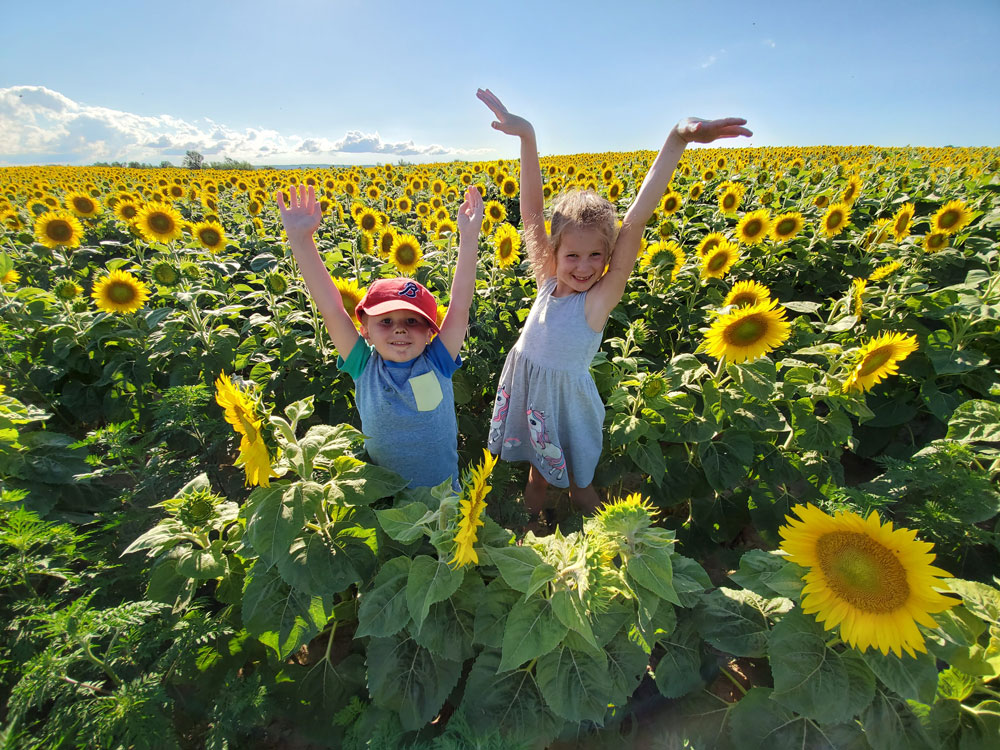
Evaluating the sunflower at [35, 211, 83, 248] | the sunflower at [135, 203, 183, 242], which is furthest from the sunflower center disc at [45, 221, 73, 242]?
the sunflower at [135, 203, 183, 242]

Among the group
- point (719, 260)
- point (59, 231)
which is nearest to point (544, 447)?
point (719, 260)

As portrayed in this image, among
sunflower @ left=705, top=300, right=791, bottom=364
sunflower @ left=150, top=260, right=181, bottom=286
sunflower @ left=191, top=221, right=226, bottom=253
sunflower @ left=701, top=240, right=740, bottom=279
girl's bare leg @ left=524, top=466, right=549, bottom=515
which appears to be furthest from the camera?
sunflower @ left=191, top=221, right=226, bottom=253

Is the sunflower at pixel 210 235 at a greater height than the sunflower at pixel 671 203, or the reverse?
the sunflower at pixel 671 203

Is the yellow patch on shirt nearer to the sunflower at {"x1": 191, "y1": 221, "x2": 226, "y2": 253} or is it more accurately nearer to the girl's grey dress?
the girl's grey dress

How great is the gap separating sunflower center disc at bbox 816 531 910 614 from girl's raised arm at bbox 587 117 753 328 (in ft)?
4.46

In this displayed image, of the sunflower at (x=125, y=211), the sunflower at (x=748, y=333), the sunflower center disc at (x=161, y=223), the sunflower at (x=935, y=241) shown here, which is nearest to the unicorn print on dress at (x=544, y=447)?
the sunflower at (x=748, y=333)

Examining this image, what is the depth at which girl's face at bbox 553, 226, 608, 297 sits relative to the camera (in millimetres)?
2188

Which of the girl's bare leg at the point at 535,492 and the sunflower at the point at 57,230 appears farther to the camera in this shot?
the sunflower at the point at 57,230

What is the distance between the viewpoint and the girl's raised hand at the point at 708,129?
1950 mm

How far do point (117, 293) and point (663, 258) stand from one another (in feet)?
15.6

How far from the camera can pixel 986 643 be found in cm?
124

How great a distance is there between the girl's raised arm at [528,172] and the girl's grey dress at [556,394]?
0.95ft

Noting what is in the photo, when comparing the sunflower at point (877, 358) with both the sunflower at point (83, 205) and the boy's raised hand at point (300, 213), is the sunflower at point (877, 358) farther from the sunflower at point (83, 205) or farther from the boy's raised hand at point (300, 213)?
the sunflower at point (83, 205)

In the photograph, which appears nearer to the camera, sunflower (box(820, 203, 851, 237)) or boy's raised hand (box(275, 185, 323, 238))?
boy's raised hand (box(275, 185, 323, 238))
